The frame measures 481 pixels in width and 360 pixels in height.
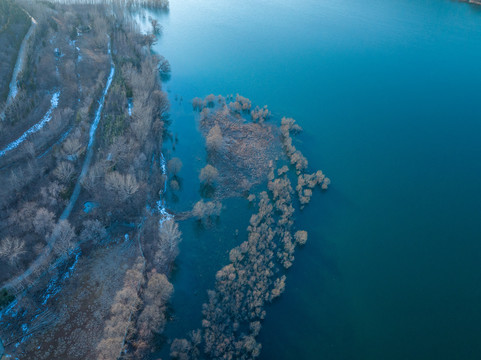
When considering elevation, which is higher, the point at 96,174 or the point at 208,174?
the point at 208,174

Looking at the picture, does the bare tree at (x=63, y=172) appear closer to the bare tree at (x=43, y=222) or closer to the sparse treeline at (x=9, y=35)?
the bare tree at (x=43, y=222)

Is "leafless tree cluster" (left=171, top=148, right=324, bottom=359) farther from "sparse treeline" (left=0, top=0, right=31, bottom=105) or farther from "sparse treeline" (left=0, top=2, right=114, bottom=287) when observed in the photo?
"sparse treeline" (left=0, top=0, right=31, bottom=105)

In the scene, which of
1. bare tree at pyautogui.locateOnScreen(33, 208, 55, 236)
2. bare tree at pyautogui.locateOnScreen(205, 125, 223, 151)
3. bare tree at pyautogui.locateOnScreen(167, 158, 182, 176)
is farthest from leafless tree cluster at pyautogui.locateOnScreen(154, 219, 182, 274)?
bare tree at pyautogui.locateOnScreen(205, 125, 223, 151)

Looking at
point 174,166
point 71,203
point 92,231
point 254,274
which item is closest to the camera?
point 254,274

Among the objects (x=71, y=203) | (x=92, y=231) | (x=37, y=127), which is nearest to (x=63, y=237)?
(x=92, y=231)

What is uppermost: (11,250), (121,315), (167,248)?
(167,248)

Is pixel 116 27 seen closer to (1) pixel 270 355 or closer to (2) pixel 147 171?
(2) pixel 147 171

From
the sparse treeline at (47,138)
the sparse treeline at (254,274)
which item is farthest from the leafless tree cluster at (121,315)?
the sparse treeline at (47,138)

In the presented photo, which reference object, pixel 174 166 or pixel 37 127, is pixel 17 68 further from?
pixel 174 166

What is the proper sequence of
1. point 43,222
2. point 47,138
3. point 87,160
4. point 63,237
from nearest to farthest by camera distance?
point 63,237
point 43,222
point 87,160
point 47,138
